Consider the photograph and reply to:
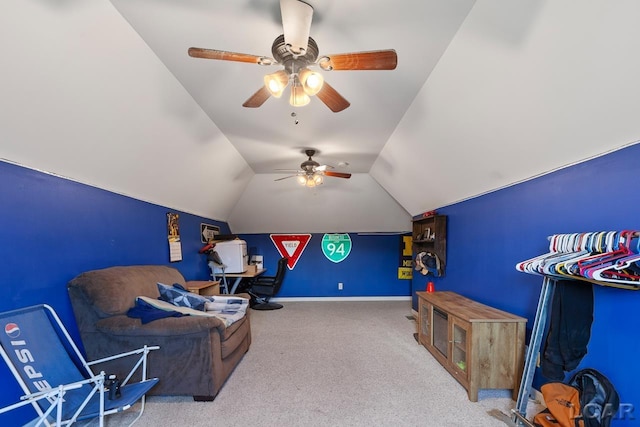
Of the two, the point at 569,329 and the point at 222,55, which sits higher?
the point at 222,55

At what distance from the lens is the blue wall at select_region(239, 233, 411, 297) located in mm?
6238

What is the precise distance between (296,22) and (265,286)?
4.82 meters

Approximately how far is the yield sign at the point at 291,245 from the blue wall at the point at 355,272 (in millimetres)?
113

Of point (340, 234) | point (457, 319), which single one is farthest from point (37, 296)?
point (340, 234)

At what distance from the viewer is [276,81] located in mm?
1702

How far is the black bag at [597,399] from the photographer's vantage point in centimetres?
148

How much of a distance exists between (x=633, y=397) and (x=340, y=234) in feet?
16.4

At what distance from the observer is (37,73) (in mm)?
1553

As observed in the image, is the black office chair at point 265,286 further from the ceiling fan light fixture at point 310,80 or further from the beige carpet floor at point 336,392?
the ceiling fan light fixture at point 310,80

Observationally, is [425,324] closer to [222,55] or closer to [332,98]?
[332,98]

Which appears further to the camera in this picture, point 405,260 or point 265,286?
point 405,260

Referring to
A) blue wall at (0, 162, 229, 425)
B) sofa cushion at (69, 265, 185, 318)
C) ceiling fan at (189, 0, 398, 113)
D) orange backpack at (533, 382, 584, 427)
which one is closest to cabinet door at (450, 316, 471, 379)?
orange backpack at (533, 382, 584, 427)

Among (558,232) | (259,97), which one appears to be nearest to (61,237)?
(259,97)

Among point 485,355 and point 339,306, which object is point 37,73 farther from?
point 339,306
